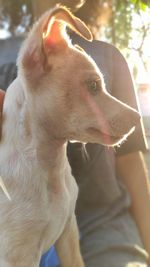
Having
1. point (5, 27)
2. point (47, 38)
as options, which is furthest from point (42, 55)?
point (5, 27)

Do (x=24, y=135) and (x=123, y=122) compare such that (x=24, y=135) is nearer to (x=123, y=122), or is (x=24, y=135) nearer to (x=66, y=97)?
→ (x=66, y=97)

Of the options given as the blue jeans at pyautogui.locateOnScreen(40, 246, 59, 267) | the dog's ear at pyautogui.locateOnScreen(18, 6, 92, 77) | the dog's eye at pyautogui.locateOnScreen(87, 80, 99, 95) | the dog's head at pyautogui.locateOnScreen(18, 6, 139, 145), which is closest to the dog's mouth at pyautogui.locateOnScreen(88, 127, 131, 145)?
the dog's head at pyautogui.locateOnScreen(18, 6, 139, 145)

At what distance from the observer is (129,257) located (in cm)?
187

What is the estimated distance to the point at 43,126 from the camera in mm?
1515

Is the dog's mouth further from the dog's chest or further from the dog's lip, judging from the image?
the dog's chest

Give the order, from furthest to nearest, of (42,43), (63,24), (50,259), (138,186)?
(138,186) < (50,259) < (63,24) < (42,43)

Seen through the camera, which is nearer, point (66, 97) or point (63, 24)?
point (66, 97)

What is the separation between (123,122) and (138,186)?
1.95 feet

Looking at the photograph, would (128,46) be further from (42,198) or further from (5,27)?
(42,198)

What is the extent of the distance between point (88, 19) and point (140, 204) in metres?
0.75

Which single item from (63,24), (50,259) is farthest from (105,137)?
(50,259)

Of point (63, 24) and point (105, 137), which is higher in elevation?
point (63, 24)

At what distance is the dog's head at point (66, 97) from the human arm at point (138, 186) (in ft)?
1.74

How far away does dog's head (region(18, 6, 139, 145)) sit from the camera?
4.86 feet
